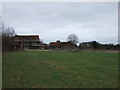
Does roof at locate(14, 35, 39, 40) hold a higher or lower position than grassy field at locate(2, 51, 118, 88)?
higher

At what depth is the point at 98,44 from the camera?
6719cm

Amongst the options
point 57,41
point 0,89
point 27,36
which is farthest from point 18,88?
point 57,41

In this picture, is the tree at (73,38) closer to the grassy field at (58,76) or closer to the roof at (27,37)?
the roof at (27,37)

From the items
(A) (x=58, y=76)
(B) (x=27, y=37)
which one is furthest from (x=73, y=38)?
(A) (x=58, y=76)

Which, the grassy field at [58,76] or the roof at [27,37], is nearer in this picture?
the grassy field at [58,76]

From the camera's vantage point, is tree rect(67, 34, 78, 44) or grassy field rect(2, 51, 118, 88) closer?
grassy field rect(2, 51, 118, 88)

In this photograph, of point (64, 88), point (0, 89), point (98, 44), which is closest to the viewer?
point (0, 89)

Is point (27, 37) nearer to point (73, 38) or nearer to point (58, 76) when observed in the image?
point (73, 38)

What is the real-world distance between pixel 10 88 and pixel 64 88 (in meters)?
1.77

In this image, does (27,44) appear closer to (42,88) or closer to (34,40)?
(34,40)

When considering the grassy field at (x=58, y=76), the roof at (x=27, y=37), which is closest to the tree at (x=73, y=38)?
the roof at (x=27, y=37)

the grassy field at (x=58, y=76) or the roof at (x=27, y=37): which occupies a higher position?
the roof at (x=27, y=37)

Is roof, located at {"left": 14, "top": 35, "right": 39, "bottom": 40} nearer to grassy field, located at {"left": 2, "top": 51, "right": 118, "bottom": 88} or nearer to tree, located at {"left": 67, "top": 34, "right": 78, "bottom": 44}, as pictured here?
tree, located at {"left": 67, "top": 34, "right": 78, "bottom": 44}

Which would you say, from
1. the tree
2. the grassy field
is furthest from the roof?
the grassy field
